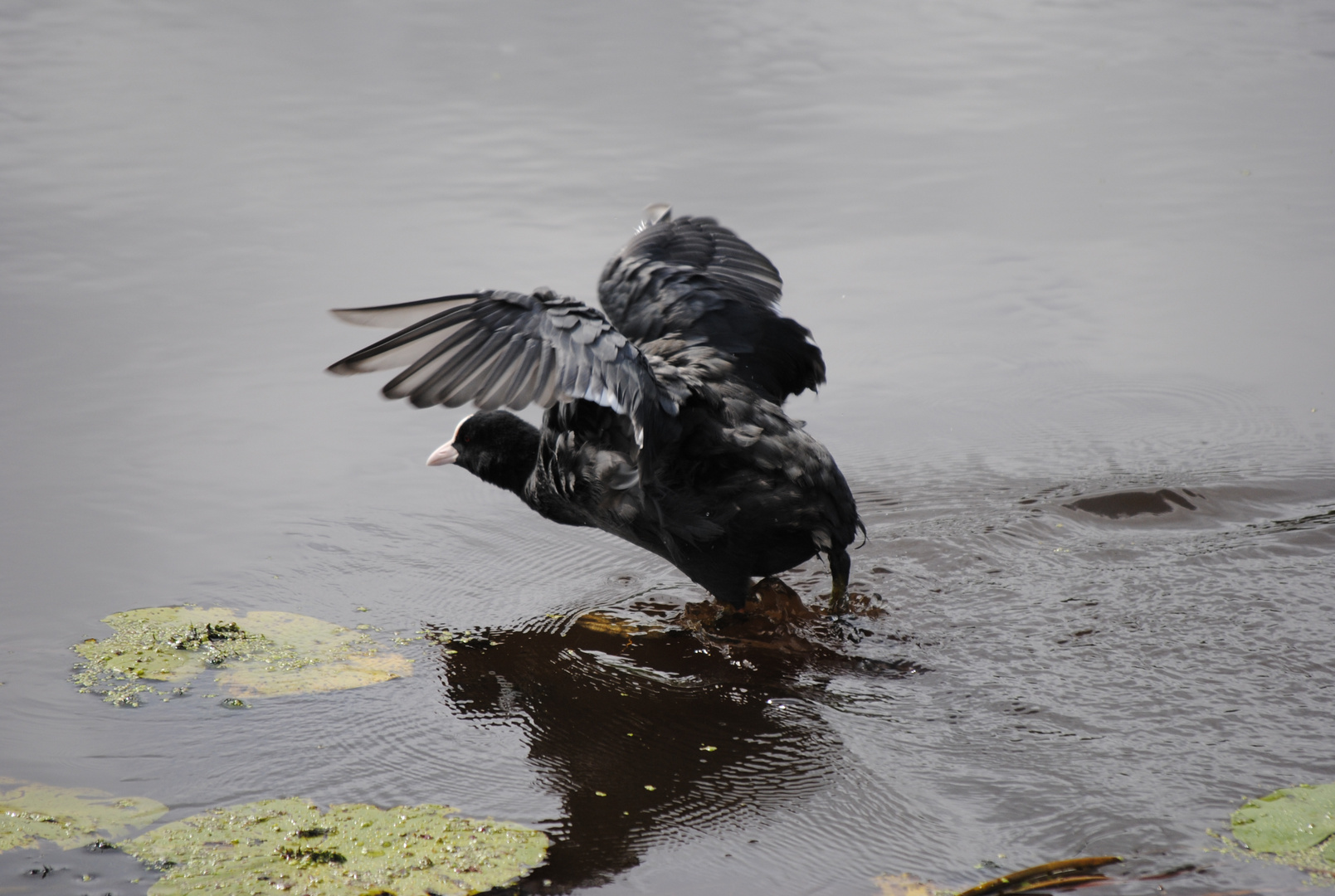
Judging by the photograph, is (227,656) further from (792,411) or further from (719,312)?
(792,411)

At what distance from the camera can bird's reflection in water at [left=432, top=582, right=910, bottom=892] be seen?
3.25 m

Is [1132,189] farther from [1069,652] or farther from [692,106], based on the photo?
[1069,652]

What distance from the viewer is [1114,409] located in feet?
19.4

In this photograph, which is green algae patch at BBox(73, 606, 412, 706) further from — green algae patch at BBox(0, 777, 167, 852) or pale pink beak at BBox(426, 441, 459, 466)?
pale pink beak at BBox(426, 441, 459, 466)

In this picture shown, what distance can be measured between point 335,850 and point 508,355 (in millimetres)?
1507

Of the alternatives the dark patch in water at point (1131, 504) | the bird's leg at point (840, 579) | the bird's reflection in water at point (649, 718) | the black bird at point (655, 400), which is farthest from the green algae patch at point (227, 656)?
the dark patch in water at point (1131, 504)

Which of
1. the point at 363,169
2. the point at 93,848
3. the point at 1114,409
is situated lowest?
the point at 93,848

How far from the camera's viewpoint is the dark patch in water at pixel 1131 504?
16.4 ft

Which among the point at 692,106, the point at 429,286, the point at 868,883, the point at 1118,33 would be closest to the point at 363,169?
the point at 429,286

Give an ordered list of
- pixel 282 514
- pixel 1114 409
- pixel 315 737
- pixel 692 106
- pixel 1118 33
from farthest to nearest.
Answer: pixel 1118 33
pixel 692 106
pixel 1114 409
pixel 282 514
pixel 315 737

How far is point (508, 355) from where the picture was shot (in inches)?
151

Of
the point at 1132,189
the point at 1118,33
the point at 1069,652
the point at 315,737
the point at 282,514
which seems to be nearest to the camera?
the point at 315,737

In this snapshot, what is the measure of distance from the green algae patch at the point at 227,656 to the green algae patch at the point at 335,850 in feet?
2.30

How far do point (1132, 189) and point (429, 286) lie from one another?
4718 millimetres
